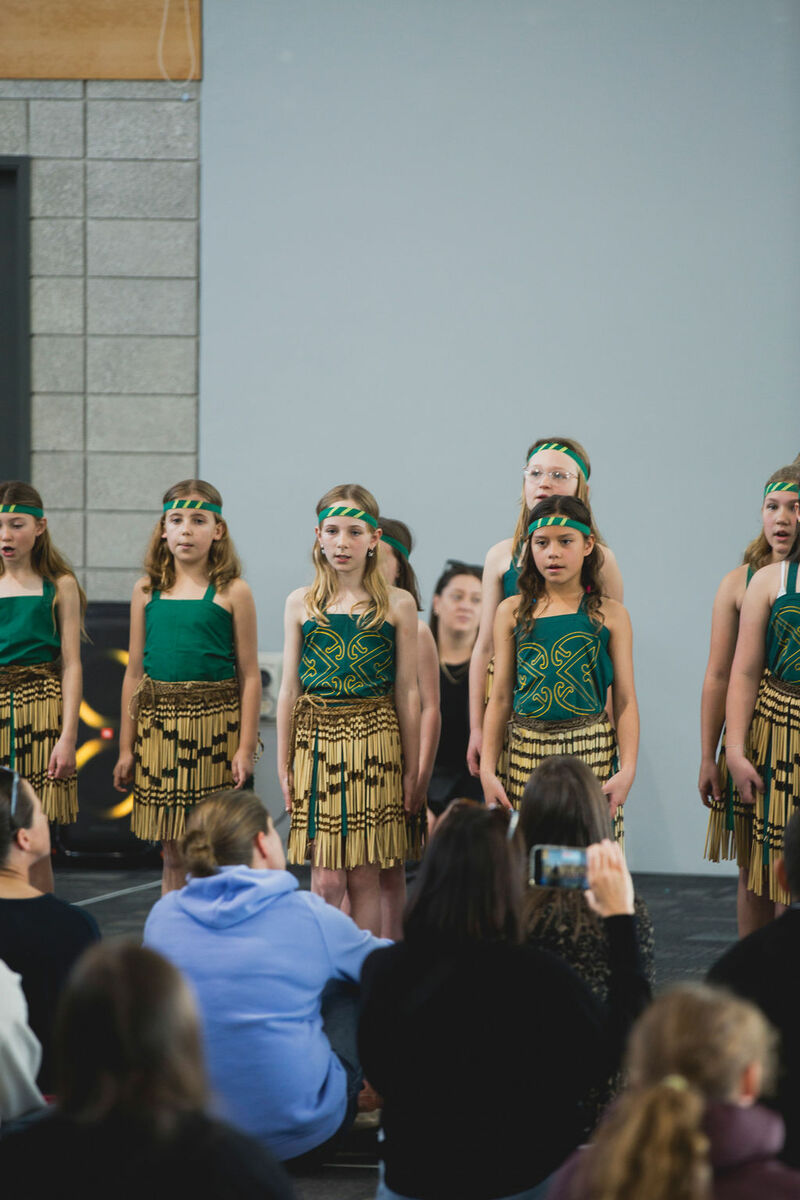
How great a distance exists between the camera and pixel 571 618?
2.91 m

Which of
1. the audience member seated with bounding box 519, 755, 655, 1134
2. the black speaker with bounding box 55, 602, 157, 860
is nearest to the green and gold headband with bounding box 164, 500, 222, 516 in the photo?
the black speaker with bounding box 55, 602, 157, 860

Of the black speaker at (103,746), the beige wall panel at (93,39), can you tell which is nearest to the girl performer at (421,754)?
the black speaker at (103,746)

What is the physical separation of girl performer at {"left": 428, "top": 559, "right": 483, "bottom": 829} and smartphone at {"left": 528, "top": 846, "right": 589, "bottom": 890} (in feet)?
6.23

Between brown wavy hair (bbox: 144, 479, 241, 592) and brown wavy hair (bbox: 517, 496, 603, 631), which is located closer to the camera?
brown wavy hair (bbox: 517, 496, 603, 631)

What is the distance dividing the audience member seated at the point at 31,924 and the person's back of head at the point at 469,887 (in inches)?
23.8

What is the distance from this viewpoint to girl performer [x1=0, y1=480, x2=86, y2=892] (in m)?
3.51

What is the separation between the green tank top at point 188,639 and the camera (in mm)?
3385

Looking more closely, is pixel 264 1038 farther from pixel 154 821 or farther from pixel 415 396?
pixel 415 396

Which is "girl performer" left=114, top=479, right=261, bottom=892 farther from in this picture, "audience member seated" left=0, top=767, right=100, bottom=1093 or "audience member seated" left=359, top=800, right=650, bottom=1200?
"audience member seated" left=359, top=800, right=650, bottom=1200

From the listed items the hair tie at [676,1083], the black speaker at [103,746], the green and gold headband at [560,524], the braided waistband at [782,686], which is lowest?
the black speaker at [103,746]

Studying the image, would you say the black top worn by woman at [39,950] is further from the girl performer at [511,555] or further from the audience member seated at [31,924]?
the girl performer at [511,555]

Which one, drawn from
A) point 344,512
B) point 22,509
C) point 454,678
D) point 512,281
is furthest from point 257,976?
point 512,281

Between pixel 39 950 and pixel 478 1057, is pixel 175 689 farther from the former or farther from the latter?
pixel 478 1057

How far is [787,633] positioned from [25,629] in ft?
6.60
